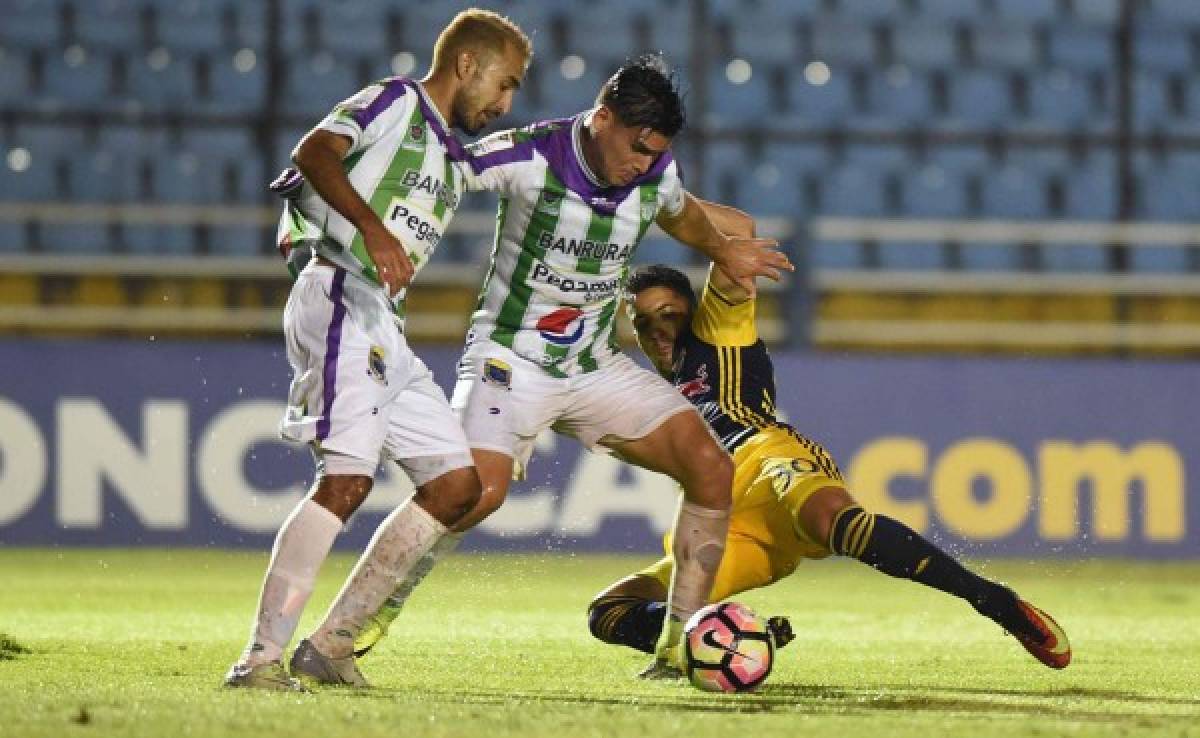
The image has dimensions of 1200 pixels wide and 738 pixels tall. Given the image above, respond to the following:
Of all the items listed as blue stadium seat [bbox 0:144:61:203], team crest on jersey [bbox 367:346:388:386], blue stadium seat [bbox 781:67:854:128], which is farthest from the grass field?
blue stadium seat [bbox 781:67:854:128]

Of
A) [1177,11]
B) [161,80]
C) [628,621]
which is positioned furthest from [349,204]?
[1177,11]

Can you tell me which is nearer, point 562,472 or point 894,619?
point 894,619

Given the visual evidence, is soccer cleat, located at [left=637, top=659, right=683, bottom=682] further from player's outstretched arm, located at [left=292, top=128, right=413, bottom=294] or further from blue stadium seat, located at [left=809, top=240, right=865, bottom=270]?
blue stadium seat, located at [left=809, top=240, right=865, bottom=270]

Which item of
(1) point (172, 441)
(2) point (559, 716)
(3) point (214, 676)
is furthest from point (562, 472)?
(2) point (559, 716)

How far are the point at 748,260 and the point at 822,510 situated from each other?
2.52 feet

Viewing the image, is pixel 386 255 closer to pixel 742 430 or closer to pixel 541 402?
pixel 541 402

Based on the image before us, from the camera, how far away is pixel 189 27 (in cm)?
1395

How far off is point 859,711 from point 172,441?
6.51 m

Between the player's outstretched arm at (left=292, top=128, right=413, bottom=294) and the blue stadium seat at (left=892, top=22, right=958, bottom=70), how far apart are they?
975 centimetres

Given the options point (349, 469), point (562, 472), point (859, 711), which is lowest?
point (562, 472)

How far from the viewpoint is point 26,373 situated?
447 inches

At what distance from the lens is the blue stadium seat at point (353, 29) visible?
14.1 m

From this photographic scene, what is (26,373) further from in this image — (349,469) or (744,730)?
(744,730)

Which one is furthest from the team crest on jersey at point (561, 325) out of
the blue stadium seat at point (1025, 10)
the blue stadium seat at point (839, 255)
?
the blue stadium seat at point (1025, 10)
